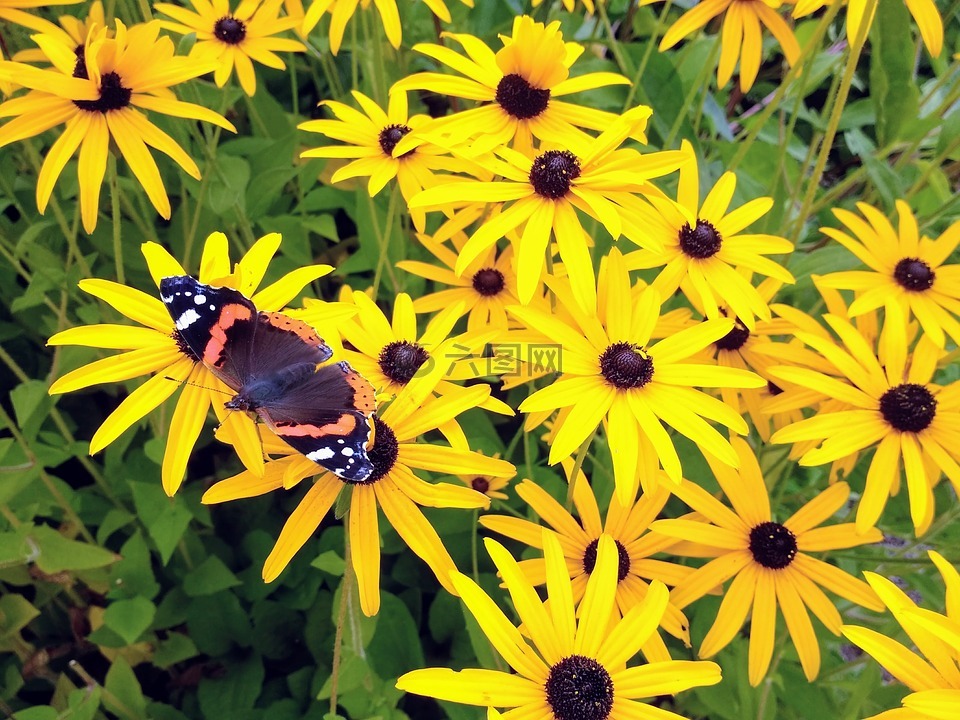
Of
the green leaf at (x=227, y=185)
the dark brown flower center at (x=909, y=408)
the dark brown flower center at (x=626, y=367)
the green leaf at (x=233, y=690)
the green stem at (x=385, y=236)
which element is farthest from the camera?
the green leaf at (x=233, y=690)

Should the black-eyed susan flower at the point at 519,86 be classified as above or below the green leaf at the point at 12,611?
above

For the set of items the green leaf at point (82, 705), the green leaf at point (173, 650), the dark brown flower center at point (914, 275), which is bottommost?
the green leaf at point (82, 705)

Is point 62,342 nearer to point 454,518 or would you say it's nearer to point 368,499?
point 368,499

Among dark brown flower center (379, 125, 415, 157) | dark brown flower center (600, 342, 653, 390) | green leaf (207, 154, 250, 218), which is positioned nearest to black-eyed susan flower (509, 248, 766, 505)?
dark brown flower center (600, 342, 653, 390)

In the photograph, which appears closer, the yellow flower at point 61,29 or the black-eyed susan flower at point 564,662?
the black-eyed susan flower at point 564,662

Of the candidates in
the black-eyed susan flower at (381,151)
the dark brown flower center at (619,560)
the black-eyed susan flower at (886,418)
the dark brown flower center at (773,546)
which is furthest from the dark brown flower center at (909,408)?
the black-eyed susan flower at (381,151)

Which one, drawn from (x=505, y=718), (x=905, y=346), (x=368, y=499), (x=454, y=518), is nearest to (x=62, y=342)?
(x=368, y=499)

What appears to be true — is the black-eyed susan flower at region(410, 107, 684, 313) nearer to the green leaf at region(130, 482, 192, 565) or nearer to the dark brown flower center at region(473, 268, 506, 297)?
the dark brown flower center at region(473, 268, 506, 297)

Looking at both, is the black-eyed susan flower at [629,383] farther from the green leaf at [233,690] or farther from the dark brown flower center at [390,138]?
the green leaf at [233,690]
